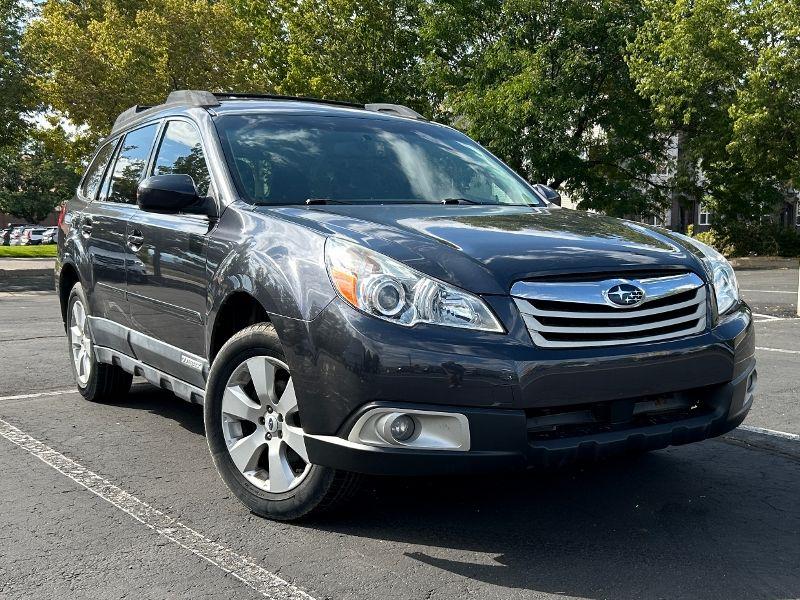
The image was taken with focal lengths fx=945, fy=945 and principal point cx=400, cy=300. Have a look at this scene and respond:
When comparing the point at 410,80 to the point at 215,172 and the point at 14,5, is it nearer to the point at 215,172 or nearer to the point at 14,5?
the point at 14,5

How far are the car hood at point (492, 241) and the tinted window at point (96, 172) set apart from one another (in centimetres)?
257

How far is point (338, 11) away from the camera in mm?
32719

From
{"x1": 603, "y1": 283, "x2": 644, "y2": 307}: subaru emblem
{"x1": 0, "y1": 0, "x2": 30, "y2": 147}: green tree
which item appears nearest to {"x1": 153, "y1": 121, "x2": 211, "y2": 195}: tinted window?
{"x1": 603, "y1": 283, "x2": 644, "y2": 307}: subaru emblem

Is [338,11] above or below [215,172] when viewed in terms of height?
above

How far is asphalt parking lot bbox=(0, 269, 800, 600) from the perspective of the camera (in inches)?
128

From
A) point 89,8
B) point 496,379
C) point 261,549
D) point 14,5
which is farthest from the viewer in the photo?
point 89,8

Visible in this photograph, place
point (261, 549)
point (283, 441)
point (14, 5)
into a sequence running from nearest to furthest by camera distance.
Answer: point (261, 549) < point (283, 441) < point (14, 5)

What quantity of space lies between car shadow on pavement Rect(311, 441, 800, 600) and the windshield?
1.43m

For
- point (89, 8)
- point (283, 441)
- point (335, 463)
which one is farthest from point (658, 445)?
point (89, 8)

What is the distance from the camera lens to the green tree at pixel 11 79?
23766 millimetres

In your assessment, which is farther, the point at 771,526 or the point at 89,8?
the point at 89,8

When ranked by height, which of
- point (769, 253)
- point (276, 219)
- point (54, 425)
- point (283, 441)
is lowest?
point (769, 253)

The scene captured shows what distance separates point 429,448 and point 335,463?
36 centimetres

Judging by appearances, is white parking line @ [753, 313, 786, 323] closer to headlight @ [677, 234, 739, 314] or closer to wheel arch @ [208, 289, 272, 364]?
headlight @ [677, 234, 739, 314]
